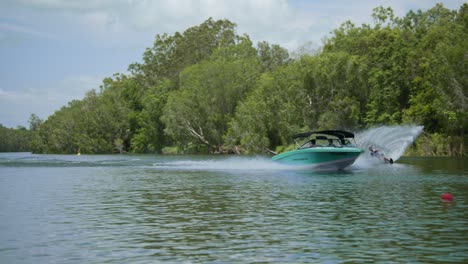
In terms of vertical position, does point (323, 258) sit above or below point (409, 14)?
below

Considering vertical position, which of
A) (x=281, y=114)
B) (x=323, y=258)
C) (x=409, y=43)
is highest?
(x=409, y=43)

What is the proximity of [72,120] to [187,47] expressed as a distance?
35.8m

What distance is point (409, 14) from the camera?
125 metres

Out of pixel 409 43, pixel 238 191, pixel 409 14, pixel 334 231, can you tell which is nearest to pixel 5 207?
pixel 238 191

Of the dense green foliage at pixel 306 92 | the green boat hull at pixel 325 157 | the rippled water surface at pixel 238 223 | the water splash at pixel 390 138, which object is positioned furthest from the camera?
the dense green foliage at pixel 306 92

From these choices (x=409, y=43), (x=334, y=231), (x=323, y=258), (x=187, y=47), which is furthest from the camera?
(x=187, y=47)

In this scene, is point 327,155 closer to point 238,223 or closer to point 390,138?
point 238,223

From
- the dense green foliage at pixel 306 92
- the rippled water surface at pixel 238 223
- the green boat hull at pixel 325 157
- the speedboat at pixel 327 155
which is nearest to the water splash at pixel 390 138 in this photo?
the dense green foliage at pixel 306 92

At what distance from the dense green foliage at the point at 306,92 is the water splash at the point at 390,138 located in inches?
52.8

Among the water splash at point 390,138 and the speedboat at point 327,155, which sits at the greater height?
the water splash at point 390,138

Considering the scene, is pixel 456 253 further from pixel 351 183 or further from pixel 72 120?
pixel 72 120

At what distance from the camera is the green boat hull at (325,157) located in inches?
1829

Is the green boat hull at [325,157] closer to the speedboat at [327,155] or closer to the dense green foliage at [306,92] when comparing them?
the speedboat at [327,155]

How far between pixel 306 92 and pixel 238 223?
73167 mm
